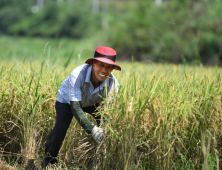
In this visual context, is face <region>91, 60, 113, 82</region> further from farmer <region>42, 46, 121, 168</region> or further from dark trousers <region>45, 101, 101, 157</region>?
dark trousers <region>45, 101, 101, 157</region>

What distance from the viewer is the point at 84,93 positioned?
9.50ft

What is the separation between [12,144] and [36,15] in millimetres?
39197

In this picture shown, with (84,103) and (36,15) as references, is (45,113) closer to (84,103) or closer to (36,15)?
(84,103)

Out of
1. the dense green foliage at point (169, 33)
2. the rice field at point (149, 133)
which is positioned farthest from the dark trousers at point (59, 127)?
the dense green foliage at point (169, 33)

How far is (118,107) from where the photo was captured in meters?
2.54

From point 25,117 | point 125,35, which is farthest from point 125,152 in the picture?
point 125,35

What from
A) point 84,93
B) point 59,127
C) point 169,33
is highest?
point 169,33

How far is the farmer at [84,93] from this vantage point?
8.71ft

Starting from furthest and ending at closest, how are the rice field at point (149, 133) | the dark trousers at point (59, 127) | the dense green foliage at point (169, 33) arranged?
1. the dense green foliage at point (169, 33)
2. the dark trousers at point (59, 127)
3. the rice field at point (149, 133)

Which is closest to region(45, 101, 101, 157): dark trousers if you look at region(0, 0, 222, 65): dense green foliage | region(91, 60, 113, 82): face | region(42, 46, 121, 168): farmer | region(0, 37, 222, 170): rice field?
region(42, 46, 121, 168): farmer

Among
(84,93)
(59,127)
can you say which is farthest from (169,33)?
(59,127)

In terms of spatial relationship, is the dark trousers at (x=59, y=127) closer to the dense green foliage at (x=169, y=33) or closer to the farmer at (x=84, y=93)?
the farmer at (x=84, y=93)

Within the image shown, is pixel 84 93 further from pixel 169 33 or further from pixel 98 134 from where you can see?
pixel 169 33

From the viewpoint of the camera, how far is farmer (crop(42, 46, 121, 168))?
266 centimetres
